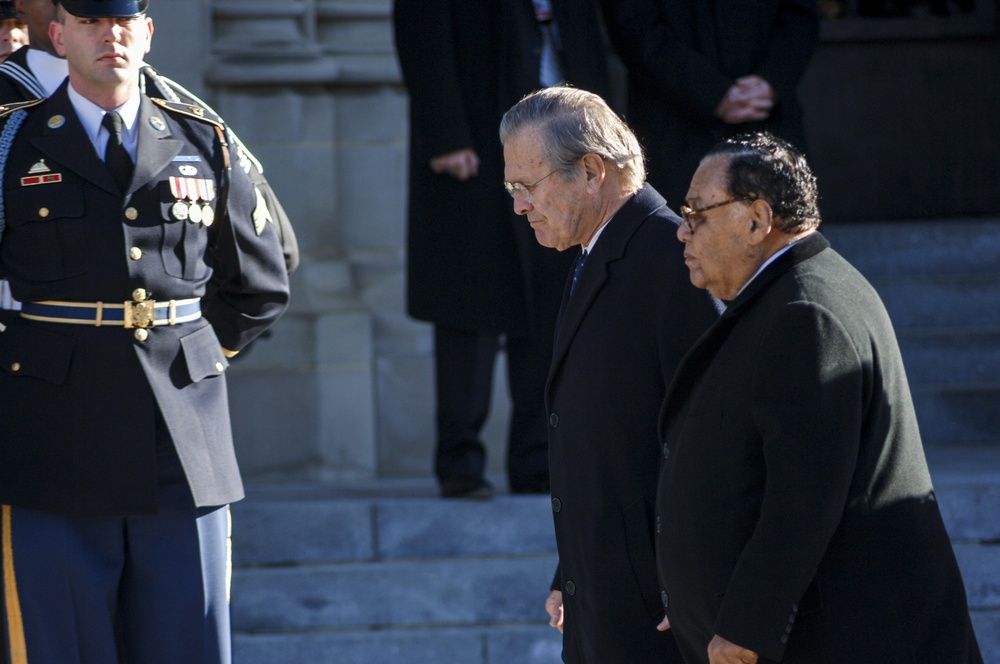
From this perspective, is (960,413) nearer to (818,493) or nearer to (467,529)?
(467,529)

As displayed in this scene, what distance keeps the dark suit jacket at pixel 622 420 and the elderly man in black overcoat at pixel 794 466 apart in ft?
0.68

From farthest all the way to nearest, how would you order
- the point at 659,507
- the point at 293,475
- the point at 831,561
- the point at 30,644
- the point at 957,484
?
the point at 293,475 < the point at 957,484 < the point at 30,644 < the point at 659,507 < the point at 831,561

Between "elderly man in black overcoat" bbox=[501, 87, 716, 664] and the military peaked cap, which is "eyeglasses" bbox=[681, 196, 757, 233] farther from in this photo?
the military peaked cap

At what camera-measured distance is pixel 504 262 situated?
5.20 m

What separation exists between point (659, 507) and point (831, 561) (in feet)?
1.20

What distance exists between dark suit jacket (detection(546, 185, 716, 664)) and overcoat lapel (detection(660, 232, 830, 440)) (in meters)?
0.13

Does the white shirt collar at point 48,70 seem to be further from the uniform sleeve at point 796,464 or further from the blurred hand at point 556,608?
the uniform sleeve at point 796,464

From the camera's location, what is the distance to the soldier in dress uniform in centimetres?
325

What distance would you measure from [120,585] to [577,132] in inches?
55.3

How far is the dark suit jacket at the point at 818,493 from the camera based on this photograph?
250 centimetres

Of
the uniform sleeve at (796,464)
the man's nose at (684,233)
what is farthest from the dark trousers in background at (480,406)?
the uniform sleeve at (796,464)

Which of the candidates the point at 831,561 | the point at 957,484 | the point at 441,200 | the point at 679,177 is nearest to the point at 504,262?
the point at 441,200

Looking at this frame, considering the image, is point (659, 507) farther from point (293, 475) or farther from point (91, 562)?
point (293, 475)

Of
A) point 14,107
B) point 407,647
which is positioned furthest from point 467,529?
point 14,107
